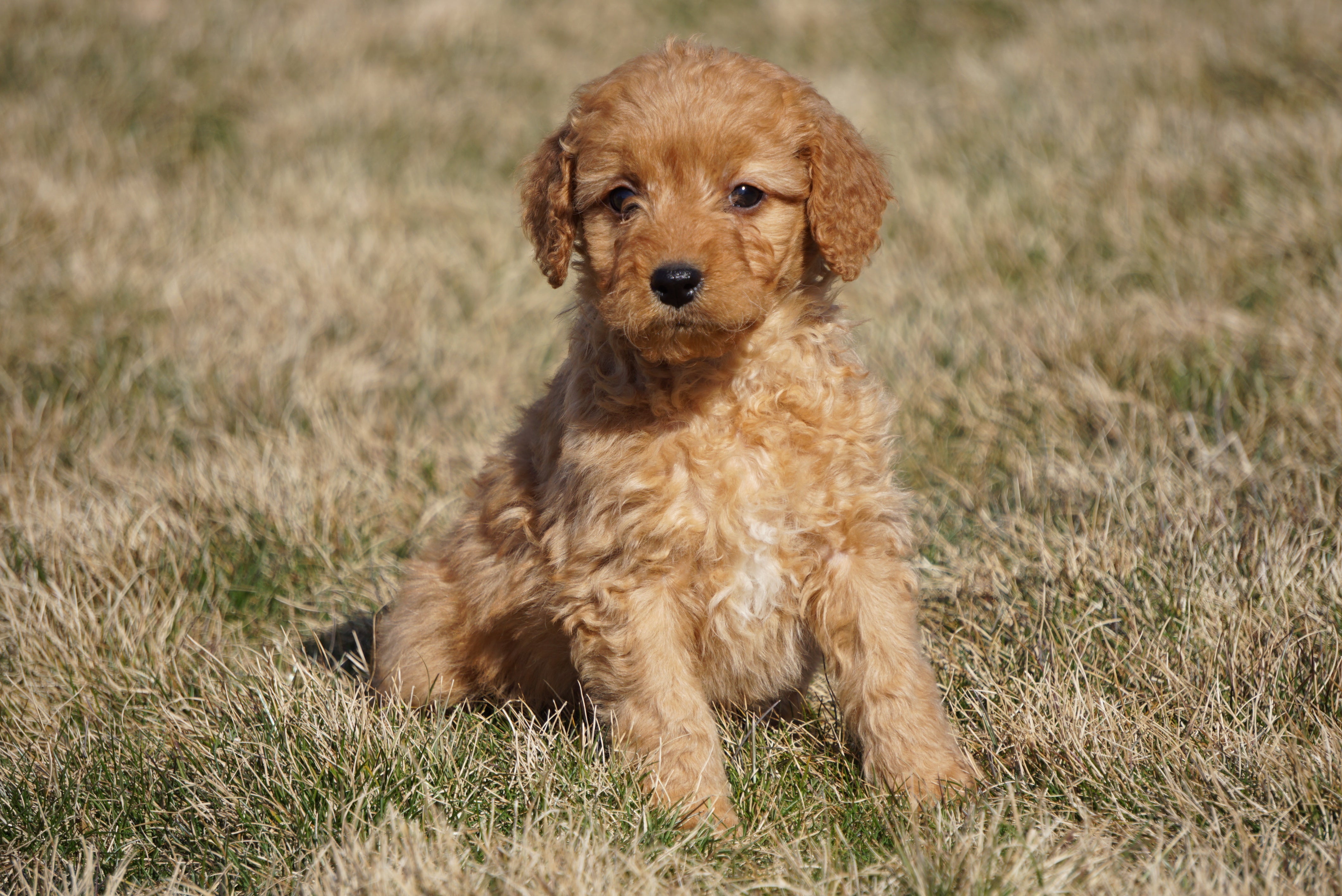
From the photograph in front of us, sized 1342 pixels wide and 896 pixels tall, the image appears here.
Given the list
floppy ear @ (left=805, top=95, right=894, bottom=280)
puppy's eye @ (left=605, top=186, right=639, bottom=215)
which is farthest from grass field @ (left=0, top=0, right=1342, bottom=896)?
puppy's eye @ (left=605, top=186, right=639, bottom=215)

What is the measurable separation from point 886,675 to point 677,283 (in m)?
1.09

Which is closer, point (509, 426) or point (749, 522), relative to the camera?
point (749, 522)

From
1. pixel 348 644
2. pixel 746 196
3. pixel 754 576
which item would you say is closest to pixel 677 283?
pixel 746 196

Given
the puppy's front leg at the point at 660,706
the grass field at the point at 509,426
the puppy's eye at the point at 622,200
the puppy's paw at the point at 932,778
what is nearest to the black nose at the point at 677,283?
the puppy's eye at the point at 622,200

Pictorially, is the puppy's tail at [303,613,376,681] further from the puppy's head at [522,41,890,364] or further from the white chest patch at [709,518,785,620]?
the puppy's head at [522,41,890,364]

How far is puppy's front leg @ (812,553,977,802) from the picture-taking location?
2854 millimetres

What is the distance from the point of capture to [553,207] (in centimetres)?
307

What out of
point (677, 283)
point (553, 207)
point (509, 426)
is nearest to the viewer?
point (677, 283)

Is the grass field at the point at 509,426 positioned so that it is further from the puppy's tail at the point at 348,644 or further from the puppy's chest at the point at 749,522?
the puppy's chest at the point at 749,522

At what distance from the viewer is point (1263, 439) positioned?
422cm

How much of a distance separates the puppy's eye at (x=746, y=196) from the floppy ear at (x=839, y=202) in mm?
157

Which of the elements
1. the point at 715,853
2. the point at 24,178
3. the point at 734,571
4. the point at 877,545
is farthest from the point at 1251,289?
the point at 24,178

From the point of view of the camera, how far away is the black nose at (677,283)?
2629mm

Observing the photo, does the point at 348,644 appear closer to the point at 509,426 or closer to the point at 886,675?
the point at 509,426
